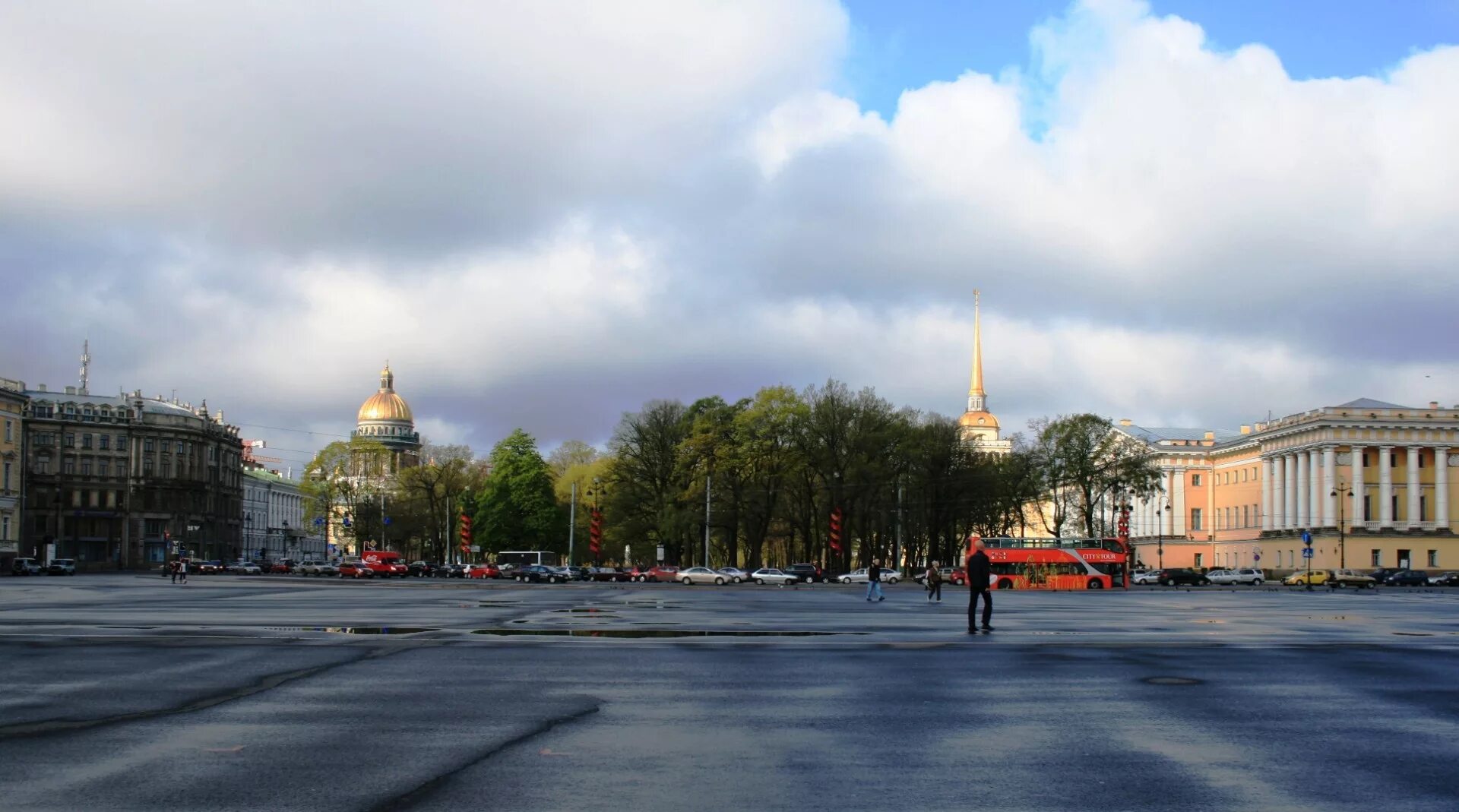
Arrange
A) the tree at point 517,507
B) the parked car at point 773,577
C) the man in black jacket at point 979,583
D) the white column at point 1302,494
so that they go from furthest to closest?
the white column at point 1302,494
the tree at point 517,507
the parked car at point 773,577
the man in black jacket at point 979,583

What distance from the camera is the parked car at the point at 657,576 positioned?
308 ft

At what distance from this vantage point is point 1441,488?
393 feet

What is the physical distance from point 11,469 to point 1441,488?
128 meters

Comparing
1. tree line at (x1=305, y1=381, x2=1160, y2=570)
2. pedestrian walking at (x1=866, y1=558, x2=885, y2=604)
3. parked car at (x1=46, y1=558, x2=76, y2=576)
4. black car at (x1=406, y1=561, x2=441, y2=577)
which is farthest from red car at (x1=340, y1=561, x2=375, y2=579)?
pedestrian walking at (x1=866, y1=558, x2=885, y2=604)

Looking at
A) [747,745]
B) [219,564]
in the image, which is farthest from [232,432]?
[747,745]

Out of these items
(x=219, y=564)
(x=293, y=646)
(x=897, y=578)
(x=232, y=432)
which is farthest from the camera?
(x=232, y=432)

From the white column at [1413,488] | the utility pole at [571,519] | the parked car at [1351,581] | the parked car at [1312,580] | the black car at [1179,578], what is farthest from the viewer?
the white column at [1413,488]

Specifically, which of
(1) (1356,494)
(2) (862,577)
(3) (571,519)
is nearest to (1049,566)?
(2) (862,577)

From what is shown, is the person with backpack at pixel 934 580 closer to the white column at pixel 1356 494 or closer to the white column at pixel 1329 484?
the white column at pixel 1329 484

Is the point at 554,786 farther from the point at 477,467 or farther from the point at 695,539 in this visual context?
the point at 477,467

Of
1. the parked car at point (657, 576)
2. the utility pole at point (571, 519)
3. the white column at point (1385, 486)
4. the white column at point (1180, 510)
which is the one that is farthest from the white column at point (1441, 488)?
the utility pole at point (571, 519)

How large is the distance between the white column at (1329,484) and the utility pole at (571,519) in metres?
67.3

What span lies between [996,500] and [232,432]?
11531 cm

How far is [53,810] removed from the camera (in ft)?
27.6
